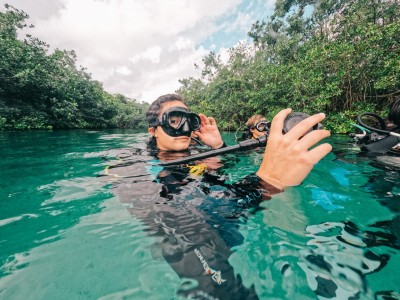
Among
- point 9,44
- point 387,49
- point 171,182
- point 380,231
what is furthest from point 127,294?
point 9,44

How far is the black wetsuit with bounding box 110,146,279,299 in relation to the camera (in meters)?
1.04

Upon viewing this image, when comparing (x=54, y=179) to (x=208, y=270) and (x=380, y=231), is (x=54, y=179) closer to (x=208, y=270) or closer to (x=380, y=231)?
(x=208, y=270)

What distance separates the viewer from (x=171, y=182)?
218 centimetres

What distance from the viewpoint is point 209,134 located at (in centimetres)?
340

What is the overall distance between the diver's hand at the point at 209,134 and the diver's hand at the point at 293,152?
6.84ft

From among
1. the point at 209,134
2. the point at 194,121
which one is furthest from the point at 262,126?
the point at 209,134

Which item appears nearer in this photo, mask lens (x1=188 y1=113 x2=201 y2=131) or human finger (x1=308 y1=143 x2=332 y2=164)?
human finger (x1=308 y1=143 x2=332 y2=164)

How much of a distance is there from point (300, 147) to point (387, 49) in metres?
11.5

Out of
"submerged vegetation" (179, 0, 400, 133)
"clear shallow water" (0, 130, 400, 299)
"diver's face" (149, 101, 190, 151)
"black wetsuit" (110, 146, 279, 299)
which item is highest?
"submerged vegetation" (179, 0, 400, 133)

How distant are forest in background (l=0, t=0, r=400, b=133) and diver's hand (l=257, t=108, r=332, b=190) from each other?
391 inches

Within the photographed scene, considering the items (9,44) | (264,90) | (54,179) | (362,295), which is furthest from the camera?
(264,90)

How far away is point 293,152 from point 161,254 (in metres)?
1.07

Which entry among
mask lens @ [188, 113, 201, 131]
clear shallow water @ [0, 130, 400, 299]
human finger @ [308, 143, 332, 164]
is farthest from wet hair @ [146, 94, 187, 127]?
human finger @ [308, 143, 332, 164]

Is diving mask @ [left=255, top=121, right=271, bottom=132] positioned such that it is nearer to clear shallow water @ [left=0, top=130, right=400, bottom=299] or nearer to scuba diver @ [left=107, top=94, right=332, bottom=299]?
scuba diver @ [left=107, top=94, right=332, bottom=299]
